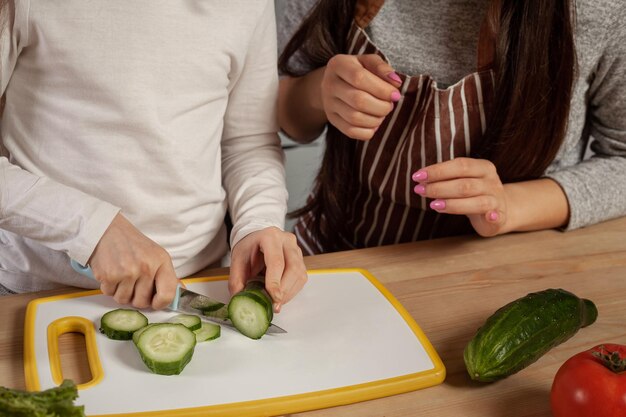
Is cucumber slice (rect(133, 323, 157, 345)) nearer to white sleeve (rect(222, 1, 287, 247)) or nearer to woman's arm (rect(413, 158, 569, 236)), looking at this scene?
white sleeve (rect(222, 1, 287, 247))

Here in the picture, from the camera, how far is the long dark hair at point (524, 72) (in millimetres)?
1285

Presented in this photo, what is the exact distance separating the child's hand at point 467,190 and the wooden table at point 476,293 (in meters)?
0.07

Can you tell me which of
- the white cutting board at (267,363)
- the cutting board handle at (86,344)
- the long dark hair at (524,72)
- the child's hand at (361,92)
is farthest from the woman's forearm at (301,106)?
the cutting board handle at (86,344)

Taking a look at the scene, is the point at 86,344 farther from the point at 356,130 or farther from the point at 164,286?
the point at 356,130

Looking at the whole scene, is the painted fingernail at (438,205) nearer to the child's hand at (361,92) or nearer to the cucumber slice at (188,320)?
the child's hand at (361,92)

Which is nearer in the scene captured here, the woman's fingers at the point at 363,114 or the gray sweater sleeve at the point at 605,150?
the woman's fingers at the point at 363,114

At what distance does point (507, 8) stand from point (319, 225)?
1.96 ft

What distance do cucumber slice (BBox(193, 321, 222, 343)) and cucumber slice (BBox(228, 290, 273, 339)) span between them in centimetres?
2

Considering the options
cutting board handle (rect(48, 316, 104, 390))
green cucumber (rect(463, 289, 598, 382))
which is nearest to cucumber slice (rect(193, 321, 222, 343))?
cutting board handle (rect(48, 316, 104, 390))

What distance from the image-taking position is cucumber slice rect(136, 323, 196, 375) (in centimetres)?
88

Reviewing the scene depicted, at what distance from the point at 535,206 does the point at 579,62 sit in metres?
0.27

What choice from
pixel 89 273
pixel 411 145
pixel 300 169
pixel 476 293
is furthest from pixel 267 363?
pixel 300 169

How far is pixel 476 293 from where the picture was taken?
3.80 ft

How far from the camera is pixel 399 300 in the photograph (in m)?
1.13
